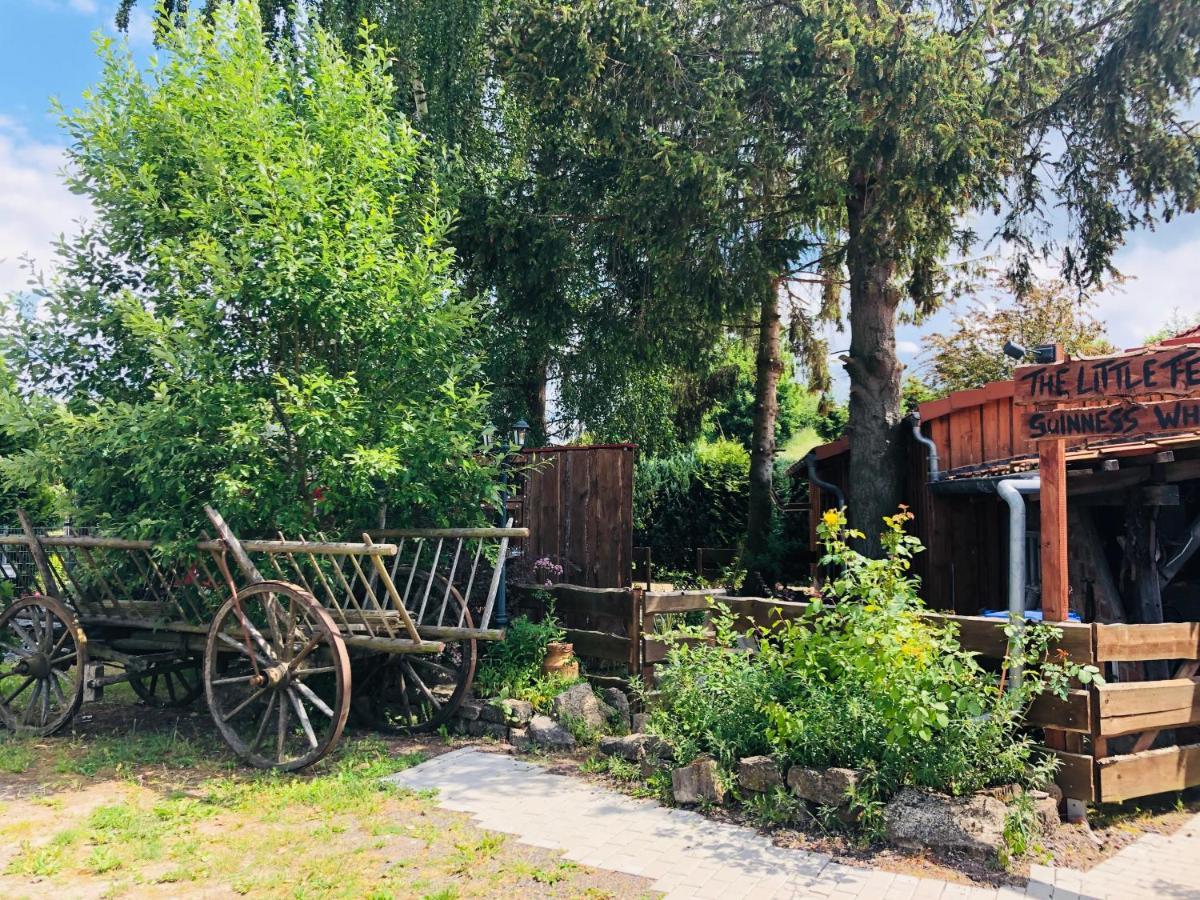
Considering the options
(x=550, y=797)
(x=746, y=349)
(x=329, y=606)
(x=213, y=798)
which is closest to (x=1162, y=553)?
(x=550, y=797)

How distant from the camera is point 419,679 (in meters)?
7.53

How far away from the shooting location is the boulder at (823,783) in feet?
16.5

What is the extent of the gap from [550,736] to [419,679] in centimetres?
135

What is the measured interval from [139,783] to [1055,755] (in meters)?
6.03

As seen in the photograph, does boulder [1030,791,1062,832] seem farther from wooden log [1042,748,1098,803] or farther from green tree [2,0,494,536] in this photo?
green tree [2,0,494,536]

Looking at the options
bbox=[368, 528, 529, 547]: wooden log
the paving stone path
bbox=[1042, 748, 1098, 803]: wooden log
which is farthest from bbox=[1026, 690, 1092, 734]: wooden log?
bbox=[368, 528, 529, 547]: wooden log

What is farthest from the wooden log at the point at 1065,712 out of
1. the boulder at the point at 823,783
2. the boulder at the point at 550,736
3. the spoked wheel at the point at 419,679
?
the spoked wheel at the point at 419,679

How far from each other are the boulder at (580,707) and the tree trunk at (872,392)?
403 cm

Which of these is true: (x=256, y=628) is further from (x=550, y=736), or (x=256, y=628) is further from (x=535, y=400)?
(x=535, y=400)

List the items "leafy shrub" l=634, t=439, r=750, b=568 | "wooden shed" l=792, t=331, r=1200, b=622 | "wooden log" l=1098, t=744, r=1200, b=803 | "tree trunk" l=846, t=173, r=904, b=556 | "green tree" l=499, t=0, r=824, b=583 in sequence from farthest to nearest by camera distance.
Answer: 1. "leafy shrub" l=634, t=439, r=750, b=568
2. "tree trunk" l=846, t=173, r=904, b=556
3. "green tree" l=499, t=0, r=824, b=583
4. "wooden shed" l=792, t=331, r=1200, b=622
5. "wooden log" l=1098, t=744, r=1200, b=803

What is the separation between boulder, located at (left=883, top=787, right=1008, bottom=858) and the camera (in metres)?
4.70

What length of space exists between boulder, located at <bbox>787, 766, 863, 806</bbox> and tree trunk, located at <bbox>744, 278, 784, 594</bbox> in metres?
9.62

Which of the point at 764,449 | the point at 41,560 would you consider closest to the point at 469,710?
the point at 41,560

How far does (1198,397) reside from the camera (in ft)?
17.2
